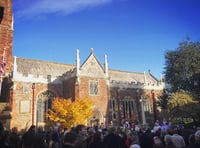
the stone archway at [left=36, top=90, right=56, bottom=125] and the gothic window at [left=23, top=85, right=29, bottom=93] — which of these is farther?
the stone archway at [left=36, top=90, right=56, bottom=125]

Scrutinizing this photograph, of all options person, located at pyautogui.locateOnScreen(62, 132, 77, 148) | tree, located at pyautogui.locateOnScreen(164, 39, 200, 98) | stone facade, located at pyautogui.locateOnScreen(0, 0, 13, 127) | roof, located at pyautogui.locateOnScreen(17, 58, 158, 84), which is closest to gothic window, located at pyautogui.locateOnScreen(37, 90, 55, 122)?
stone facade, located at pyautogui.locateOnScreen(0, 0, 13, 127)

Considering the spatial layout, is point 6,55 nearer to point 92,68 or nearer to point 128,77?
point 92,68

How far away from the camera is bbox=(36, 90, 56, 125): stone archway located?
2684 centimetres

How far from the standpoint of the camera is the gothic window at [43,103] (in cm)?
2702

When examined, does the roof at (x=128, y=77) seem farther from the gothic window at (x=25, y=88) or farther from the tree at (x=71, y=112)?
the gothic window at (x=25, y=88)

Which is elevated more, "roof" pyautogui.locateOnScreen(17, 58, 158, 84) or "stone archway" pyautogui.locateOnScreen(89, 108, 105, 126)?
"roof" pyautogui.locateOnScreen(17, 58, 158, 84)

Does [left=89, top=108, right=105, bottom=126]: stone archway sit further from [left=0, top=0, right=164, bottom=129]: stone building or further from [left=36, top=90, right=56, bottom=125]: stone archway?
[left=36, top=90, right=56, bottom=125]: stone archway

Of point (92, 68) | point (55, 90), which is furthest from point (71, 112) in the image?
point (92, 68)

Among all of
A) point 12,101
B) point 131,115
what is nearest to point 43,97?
point 12,101

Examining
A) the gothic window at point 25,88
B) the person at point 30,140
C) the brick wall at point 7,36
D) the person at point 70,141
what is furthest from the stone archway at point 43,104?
the person at point 70,141

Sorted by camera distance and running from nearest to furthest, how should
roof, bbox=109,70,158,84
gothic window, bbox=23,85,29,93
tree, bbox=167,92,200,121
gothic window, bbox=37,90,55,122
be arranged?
tree, bbox=167,92,200,121 < gothic window, bbox=23,85,29,93 < gothic window, bbox=37,90,55,122 < roof, bbox=109,70,158,84

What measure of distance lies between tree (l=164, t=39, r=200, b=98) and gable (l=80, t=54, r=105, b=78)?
9.31 m

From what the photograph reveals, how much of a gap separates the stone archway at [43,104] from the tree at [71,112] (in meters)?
2.70

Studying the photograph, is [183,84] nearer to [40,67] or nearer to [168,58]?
[168,58]
